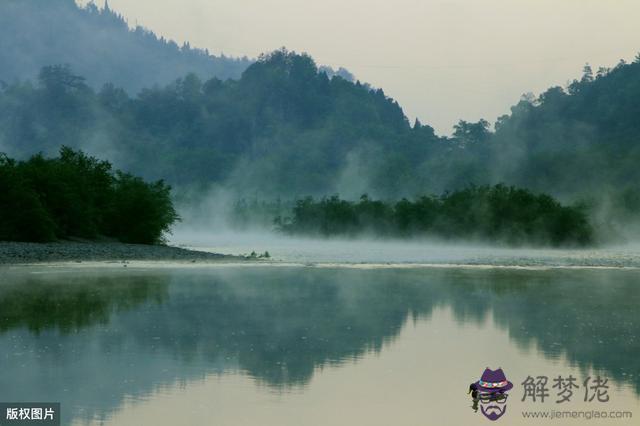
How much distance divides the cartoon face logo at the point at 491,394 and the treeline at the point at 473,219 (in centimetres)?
5967

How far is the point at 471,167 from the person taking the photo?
138m

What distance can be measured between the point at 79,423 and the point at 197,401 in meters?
1.69

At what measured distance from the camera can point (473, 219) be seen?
78562 millimetres

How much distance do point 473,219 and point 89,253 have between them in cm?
3984

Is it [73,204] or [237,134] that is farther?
[237,134]

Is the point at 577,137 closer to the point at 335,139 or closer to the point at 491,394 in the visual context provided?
the point at 335,139

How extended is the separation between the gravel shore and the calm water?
11.0 metres

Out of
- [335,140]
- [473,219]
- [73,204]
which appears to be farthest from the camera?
[335,140]

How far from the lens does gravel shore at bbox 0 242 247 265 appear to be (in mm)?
41000

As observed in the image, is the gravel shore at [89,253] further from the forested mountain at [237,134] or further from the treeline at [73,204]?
the forested mountain at [237,134]

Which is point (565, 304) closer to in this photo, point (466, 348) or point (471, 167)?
point (466, 348)

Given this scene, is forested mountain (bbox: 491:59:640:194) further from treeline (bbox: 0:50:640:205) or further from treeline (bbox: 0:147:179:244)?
treeline (bbox: 0:147:179:244)

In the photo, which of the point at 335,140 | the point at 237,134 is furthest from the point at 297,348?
the point at 237,134

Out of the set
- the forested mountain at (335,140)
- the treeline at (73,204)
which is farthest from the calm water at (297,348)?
the forested mountain at (335,140)
